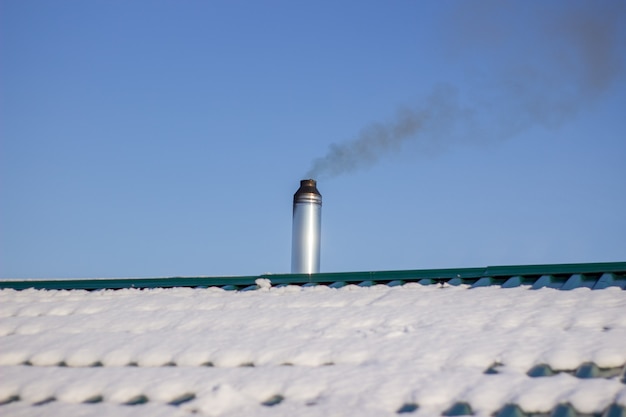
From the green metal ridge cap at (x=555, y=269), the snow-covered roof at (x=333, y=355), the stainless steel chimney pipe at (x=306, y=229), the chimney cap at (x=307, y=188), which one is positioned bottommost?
the snow-covered roof at (x=333, y=355)

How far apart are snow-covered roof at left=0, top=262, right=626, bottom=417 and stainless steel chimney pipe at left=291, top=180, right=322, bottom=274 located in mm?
4952

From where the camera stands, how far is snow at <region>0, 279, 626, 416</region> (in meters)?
3.48

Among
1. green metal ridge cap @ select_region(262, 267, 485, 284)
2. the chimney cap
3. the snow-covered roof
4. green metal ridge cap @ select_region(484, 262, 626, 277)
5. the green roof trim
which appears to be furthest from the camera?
the chimney cap

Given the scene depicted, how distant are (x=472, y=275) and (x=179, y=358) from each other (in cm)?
315

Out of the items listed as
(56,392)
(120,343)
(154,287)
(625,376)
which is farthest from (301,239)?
(625,376)

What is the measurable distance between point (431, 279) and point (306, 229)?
4.97 metres

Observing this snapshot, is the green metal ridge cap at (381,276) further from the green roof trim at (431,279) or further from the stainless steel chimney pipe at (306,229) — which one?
the stainless steel chimney pipe at (306,229)

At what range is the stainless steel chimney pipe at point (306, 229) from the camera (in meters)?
11.1

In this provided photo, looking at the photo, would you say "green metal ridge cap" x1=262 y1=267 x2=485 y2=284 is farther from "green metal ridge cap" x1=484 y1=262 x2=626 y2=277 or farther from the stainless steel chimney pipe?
the stainless steel chimney pipe

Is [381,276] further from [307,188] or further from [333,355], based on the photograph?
[307,188]

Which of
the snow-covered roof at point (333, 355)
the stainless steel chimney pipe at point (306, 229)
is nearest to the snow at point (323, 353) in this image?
the snow-covered roof at point (333, 355)

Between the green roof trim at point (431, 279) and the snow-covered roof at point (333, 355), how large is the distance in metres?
0.25

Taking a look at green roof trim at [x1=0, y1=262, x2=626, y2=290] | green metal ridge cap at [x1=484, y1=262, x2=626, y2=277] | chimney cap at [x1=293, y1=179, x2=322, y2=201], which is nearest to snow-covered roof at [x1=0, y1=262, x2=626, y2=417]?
green roof trim at [x1=0, y1=262, x2=626, y2=290]

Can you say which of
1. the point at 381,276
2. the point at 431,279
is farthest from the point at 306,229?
the point at 431,279
